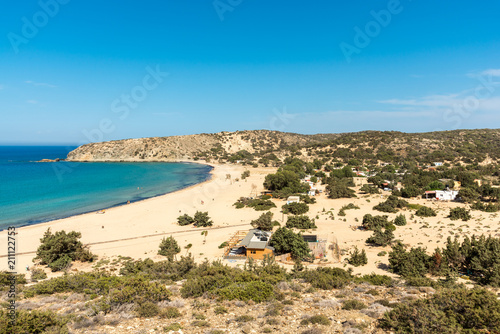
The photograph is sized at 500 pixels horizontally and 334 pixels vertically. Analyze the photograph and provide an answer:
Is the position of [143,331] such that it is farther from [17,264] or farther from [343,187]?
[343,187]

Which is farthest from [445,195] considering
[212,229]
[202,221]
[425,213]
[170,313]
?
[170,313]

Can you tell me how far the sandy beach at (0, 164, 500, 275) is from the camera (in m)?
21.6

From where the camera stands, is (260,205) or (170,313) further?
(260,205)

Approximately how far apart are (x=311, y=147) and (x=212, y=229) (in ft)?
240

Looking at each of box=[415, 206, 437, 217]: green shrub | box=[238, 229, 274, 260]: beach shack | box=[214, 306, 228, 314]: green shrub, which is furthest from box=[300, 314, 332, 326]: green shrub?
box=[415, 206, 437, 217]: green shrub

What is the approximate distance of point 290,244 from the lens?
65.9 feet

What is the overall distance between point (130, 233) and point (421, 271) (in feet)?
84.9

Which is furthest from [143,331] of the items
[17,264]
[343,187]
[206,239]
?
[343,187]

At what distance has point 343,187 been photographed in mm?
42750

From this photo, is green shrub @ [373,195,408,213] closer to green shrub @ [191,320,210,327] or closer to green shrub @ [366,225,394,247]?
green shrub @ [366,225,394,247]

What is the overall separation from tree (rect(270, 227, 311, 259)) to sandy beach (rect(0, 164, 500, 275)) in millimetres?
1400

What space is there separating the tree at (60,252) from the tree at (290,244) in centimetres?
1435

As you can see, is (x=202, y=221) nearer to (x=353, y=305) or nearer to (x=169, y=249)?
(x=169, y=249)

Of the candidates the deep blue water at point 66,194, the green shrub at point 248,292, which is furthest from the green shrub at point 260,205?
the green shrub at point 248,292
